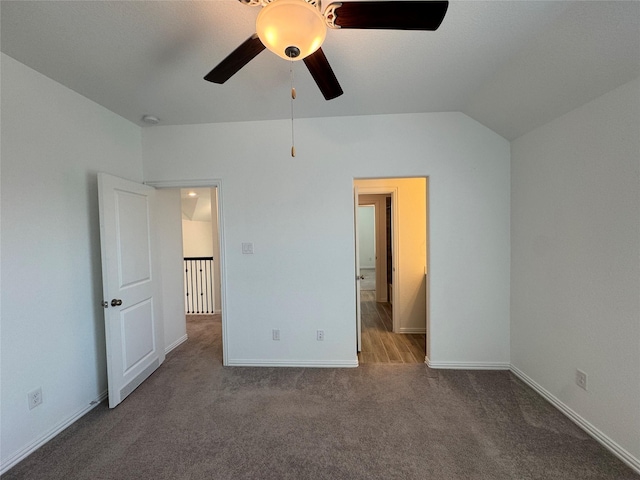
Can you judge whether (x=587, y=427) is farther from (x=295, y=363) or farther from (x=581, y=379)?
(x=295, y=363)

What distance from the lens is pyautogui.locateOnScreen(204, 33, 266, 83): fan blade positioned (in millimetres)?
1121

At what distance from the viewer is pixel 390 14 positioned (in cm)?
97

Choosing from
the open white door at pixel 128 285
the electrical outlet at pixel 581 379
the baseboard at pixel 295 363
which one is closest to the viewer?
the electrical outlet at pixel 581 379

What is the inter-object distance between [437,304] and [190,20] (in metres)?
2.90

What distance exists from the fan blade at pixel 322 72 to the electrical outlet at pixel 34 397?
8.82 ft

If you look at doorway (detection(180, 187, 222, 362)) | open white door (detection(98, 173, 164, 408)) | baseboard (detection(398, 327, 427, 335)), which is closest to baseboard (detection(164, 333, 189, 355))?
doorway (detection(180, 187, 222, 362))

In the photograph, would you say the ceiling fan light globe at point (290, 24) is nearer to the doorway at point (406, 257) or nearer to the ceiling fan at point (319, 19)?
the ceiling fan at point (319, 19)

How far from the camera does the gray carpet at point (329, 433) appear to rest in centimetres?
146

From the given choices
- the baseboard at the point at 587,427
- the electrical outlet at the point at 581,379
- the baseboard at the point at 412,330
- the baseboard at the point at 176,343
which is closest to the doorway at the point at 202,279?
the baseboard at the point at 176,343

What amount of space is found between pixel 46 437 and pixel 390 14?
3231 millimetres

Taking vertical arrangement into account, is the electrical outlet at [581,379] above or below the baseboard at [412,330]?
above

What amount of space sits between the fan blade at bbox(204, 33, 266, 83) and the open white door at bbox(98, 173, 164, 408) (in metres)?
1.45

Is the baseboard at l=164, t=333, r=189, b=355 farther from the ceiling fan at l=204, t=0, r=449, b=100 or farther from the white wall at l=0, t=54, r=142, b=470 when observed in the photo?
the ceiling fan at l=204, t=0, r=449, b=100

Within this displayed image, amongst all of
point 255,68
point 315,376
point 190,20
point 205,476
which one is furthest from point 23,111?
point 315,376
